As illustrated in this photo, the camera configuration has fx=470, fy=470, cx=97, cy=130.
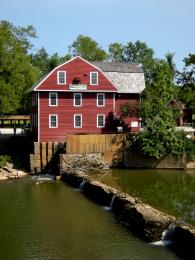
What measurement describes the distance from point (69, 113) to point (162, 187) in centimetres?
1556

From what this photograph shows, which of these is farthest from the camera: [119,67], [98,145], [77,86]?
[119,67]

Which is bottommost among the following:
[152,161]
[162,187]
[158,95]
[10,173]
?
[162,187]

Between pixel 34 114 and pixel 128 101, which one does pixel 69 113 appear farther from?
pixel 128 101

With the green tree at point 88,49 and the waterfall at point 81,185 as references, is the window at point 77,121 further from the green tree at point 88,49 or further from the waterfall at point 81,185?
the green tree at point 88,49

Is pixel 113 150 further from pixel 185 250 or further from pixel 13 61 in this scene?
pixel 185 250

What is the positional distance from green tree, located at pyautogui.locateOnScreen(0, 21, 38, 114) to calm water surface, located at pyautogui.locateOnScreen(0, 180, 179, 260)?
1894 centimetres

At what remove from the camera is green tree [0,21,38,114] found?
49.1m

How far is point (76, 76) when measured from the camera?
152 ft

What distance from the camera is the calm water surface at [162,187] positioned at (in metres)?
27.0

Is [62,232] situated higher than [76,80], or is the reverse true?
[76,80]

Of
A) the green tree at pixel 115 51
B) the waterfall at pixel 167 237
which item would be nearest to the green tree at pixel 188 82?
the waterfall at pixel 167 237

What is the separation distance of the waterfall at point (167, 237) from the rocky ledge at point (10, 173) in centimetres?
2084

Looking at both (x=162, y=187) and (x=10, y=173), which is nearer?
(x=162, y=187)

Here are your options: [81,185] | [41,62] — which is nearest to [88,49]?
[41,62]
